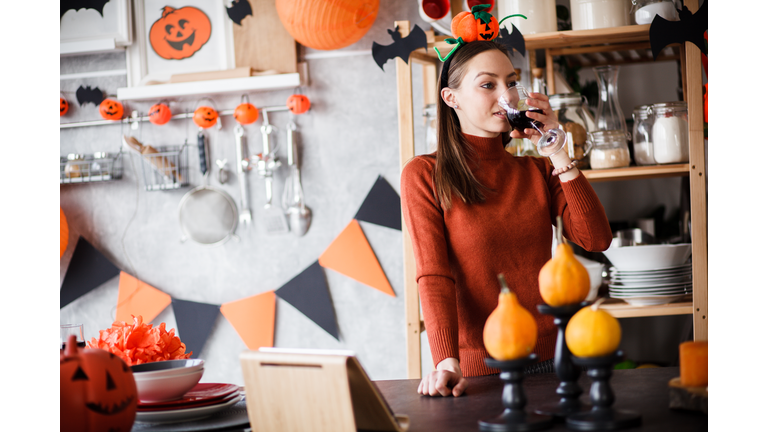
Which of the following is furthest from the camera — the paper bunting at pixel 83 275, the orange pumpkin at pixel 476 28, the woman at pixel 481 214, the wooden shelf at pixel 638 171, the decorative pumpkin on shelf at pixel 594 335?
the paper bunting at pixel 83 275

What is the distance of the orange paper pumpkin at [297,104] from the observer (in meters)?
2.36

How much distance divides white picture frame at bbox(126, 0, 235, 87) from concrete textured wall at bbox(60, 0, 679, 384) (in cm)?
11

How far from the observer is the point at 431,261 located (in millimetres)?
1232

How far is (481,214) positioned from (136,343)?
0.72 meters

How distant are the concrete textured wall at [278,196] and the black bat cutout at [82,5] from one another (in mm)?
195

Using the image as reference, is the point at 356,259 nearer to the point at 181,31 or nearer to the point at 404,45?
the point at 404,45

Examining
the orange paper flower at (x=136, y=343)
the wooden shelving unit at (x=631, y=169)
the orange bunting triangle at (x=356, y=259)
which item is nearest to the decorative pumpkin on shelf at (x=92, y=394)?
the orange paper flower at (x=136, y=343)

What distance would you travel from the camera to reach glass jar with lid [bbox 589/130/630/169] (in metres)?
1.85

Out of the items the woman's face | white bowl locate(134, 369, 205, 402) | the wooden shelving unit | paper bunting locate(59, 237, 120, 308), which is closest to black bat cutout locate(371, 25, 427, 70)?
the wooden shelving unit

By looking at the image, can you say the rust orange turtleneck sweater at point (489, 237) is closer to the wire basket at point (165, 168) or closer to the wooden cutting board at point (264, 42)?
the wooden cutting board at point (264, 42)

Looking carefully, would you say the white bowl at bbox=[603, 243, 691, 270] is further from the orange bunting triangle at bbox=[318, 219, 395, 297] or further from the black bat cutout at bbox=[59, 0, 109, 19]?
the black bat cutout at bbox=[59, 0, 109, 19]

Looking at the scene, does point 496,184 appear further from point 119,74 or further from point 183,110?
point 119,74

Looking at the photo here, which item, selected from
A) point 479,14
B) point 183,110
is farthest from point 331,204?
point 479,14
